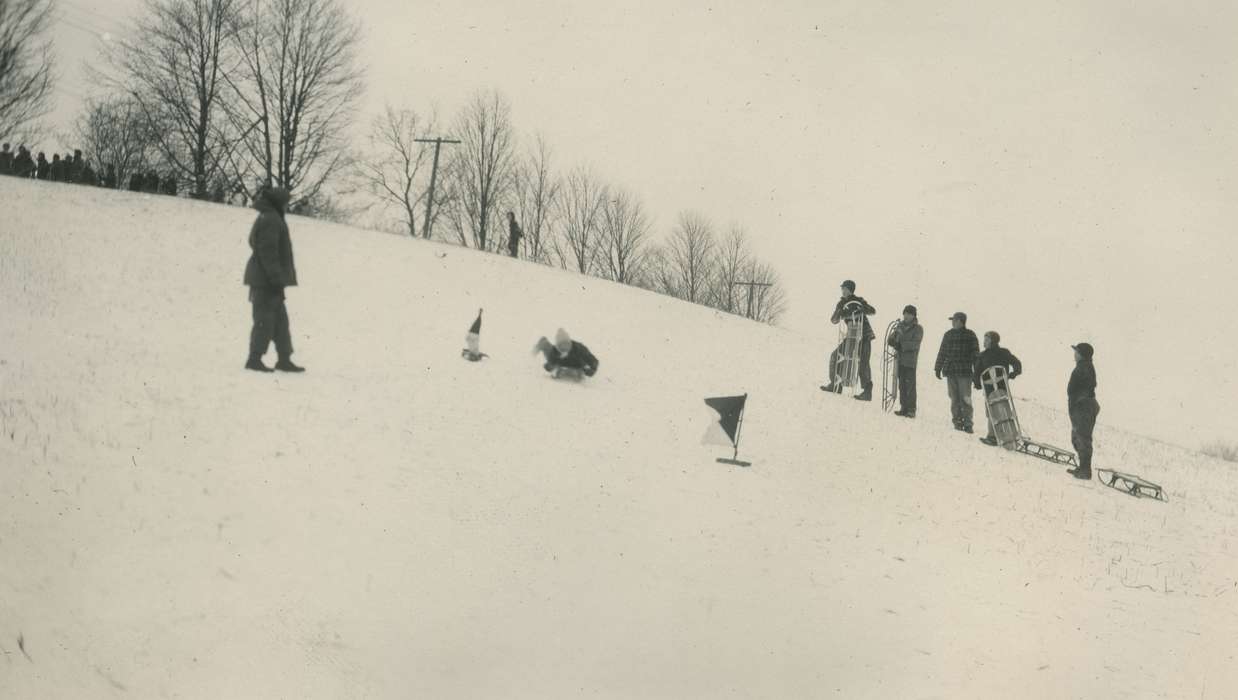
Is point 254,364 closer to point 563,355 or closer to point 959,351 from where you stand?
point 563,355

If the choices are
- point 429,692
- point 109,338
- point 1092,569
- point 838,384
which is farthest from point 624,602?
point 838,384

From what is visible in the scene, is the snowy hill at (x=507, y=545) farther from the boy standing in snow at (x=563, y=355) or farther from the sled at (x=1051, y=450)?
the sled at (x=1051, y=450)

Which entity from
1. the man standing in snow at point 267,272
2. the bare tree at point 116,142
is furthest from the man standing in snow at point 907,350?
the bare tree at point 116,142

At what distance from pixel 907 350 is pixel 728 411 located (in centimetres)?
643

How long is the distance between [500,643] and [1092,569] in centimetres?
575

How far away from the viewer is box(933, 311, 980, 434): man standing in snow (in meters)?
14.0

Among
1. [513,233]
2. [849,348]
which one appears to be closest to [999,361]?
[849,348]

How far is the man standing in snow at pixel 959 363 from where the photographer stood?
45.9 ft

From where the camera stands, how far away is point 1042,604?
21.4 feet

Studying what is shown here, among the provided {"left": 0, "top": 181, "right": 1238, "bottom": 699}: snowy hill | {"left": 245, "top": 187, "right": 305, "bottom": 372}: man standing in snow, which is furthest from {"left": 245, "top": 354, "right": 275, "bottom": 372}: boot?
{"left": 0, "top": 181, "right": 1238, "bottom": 699}: snowy hill

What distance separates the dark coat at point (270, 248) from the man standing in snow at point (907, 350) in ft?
33.6

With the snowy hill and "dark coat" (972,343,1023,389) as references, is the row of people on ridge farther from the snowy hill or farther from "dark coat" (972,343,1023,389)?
"dark coat" (972,343,1023,389)

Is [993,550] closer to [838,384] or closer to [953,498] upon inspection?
[953,498]

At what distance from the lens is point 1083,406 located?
1175 cm
